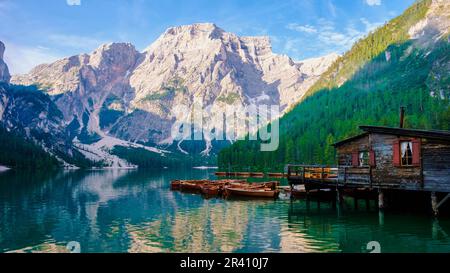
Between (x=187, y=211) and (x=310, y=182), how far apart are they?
53.2ft

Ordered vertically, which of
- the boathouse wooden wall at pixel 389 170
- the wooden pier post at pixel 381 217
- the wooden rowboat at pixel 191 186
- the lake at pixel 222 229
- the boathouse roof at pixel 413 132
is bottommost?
the lake at pixel 222 229

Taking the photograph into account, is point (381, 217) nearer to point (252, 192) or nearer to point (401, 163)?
point (401, 163)

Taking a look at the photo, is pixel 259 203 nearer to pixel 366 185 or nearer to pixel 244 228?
pixel 366 185

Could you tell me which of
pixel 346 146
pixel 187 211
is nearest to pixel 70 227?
pixel 187 211

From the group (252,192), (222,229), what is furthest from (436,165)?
(252,192)

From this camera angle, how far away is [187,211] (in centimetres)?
4503

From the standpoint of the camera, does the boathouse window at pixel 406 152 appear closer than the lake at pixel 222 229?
No

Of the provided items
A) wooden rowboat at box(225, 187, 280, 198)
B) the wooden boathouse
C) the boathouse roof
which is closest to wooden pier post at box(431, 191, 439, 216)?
the wooden boathouse

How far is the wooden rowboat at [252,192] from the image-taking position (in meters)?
54.7

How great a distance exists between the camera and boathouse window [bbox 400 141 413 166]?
3662cm

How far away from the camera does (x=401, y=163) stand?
1470 inches

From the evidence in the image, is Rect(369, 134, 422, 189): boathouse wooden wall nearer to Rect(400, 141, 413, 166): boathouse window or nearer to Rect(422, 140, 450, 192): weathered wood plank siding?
Rect(400, 141, 413, 166): boathouse window

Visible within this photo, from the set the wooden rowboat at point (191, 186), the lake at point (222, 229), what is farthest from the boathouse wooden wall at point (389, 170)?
the wooden rowboat at point (191, 186)
